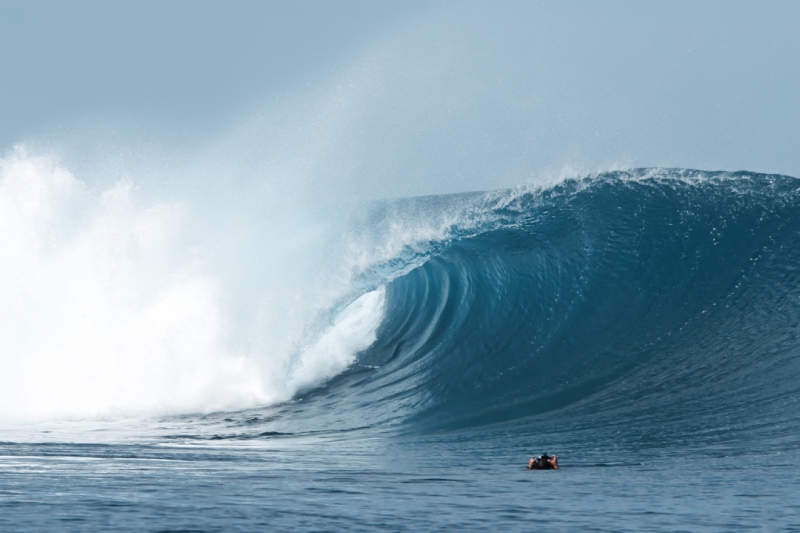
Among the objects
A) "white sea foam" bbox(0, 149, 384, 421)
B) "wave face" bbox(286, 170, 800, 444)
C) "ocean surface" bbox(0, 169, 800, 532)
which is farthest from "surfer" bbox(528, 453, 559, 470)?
"white sea foam" bbox(0, 149, 384, 421)

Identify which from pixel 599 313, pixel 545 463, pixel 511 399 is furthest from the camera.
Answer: pixel 599 313

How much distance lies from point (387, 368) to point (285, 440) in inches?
184

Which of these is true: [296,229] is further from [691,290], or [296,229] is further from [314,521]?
[314,521]

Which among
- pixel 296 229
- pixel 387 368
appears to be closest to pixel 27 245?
pixel 296 229

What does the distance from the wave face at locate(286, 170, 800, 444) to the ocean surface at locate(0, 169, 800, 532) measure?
0.05 meters

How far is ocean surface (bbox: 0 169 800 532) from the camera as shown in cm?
513

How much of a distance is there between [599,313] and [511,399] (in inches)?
150

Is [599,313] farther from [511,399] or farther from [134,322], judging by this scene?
[134,322]

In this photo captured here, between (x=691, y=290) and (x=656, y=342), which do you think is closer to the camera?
(x=656, y=342)

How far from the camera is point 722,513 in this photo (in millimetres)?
4871

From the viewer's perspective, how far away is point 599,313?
14242 millimetres

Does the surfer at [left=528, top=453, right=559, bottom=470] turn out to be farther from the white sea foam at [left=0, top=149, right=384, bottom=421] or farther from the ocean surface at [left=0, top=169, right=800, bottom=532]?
the white sea foam at [left=0, top=149, right=384, bottom=421]

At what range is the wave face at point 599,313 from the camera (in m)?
10.4

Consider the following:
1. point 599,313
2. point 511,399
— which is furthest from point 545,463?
point 599,313
